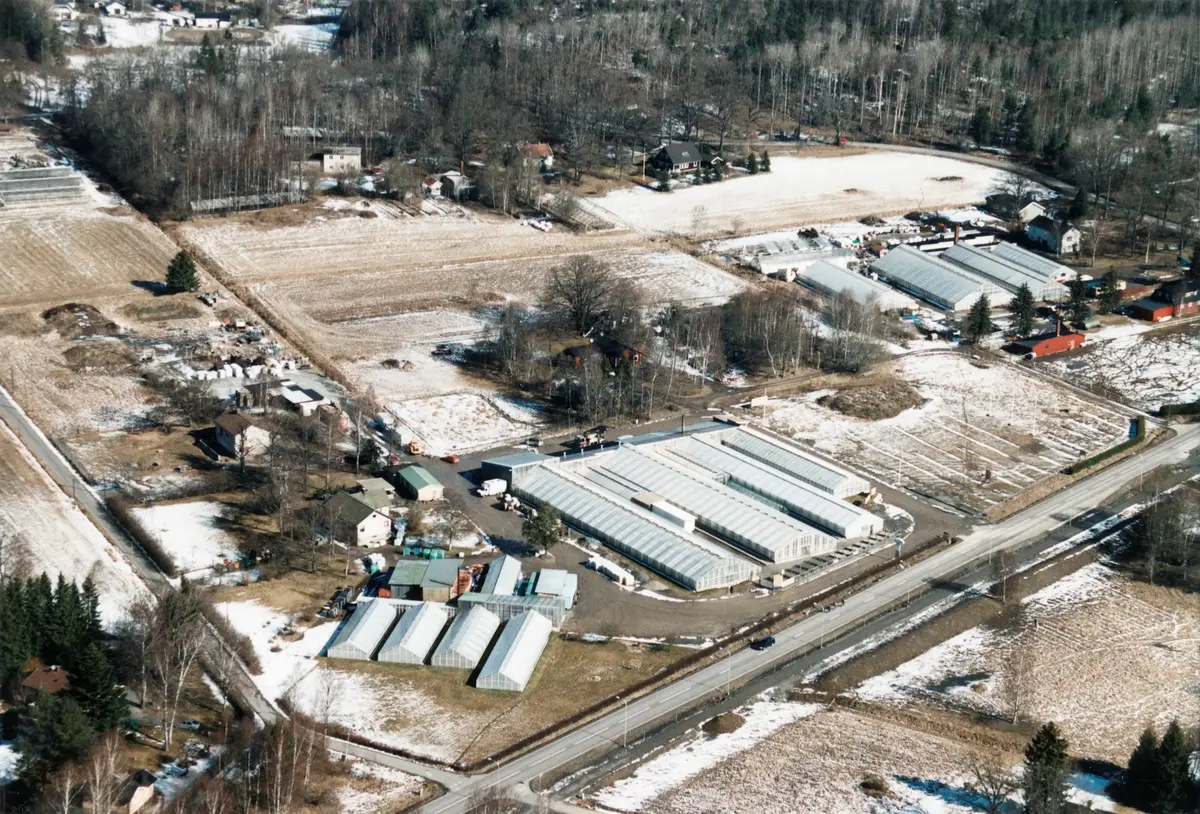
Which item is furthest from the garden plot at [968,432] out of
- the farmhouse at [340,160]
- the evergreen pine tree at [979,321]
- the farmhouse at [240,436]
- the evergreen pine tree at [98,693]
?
the farmhouse at [340,160]

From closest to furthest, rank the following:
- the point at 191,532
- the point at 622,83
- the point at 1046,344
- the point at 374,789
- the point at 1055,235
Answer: the point at 374,789, the point at 191,532, the point at 1046,344, the point at 1055,235, the point at 622,83

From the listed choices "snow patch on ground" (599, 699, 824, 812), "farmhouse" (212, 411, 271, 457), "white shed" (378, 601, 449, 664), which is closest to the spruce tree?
"snow patch on ground" (599, 699, 824, 812)

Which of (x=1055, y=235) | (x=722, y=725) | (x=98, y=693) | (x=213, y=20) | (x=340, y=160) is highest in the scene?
(x=213, y=20)

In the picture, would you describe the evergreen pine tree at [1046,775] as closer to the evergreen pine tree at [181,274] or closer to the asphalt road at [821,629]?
the asphalt road at [821,629]

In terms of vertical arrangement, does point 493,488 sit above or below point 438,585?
below

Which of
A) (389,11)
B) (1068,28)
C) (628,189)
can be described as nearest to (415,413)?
(628,189)

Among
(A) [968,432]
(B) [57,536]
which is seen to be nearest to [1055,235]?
(A) [968,432]

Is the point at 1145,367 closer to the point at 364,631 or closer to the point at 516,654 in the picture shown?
the point at 516,654
